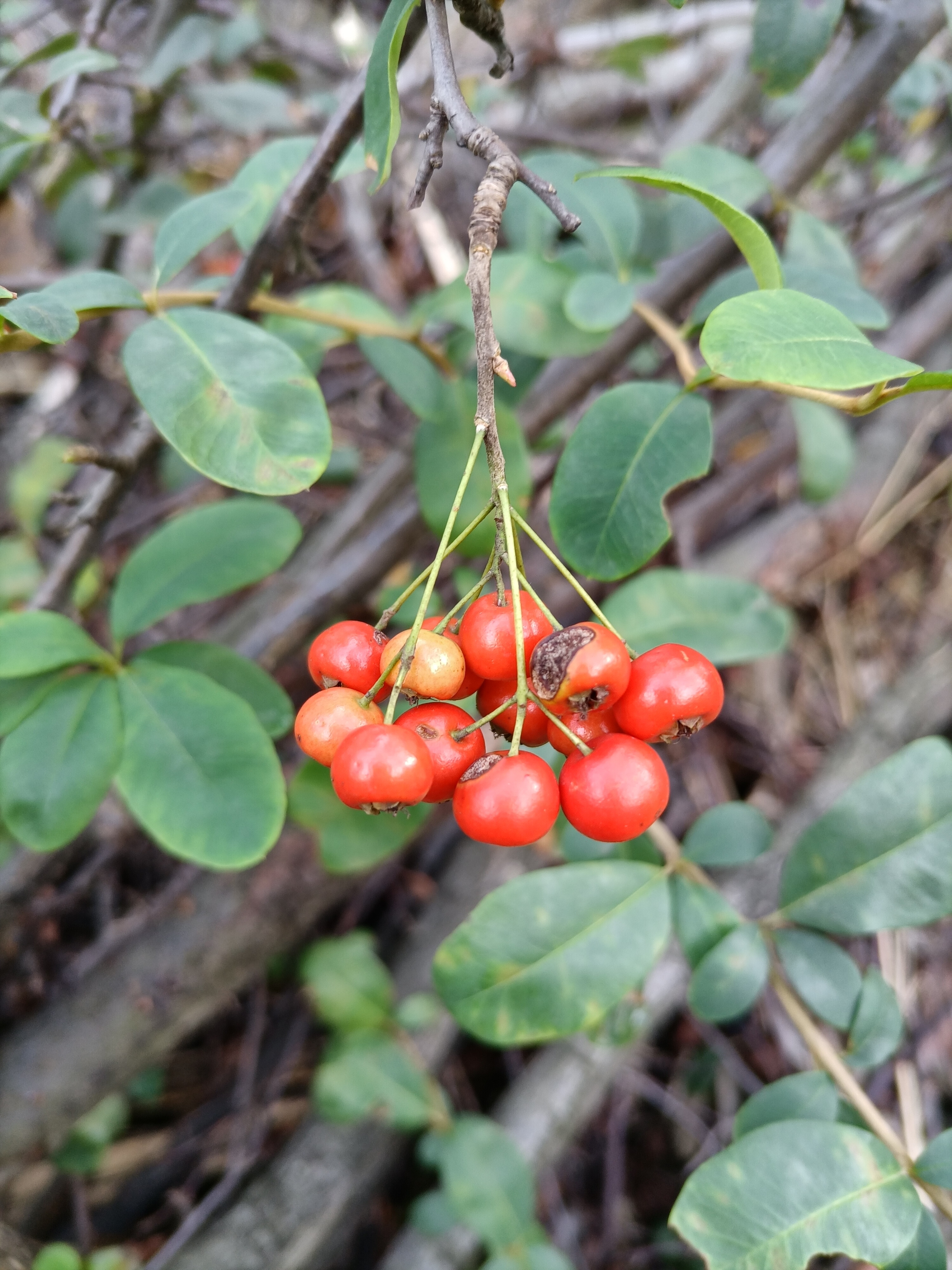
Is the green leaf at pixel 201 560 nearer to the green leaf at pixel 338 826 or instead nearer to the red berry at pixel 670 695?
the green leaf at pixel 338 826

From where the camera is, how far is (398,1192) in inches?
106

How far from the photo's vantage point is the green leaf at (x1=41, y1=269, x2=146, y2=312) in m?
1.37

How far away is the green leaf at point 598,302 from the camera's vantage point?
5.71 feet

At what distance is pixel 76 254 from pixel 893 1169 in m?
3.52

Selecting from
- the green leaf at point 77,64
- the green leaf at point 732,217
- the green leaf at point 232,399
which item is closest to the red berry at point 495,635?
the green leaf at point 232,399

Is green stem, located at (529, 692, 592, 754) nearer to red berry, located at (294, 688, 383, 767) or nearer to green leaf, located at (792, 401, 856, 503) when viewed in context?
red berry, located at (294, 688, 383, 767)

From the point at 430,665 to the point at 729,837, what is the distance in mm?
1036

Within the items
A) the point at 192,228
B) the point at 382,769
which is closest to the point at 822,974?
the point at 382,769

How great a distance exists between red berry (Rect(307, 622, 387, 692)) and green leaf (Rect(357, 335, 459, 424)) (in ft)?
2.64

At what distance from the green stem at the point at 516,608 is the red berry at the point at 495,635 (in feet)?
0.10

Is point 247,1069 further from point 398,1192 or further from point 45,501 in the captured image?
point 45,501

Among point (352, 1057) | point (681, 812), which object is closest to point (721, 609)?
point (681, 812)

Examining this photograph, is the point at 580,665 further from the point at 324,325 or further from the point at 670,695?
the point at 324,325

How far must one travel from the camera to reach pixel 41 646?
1622mm
